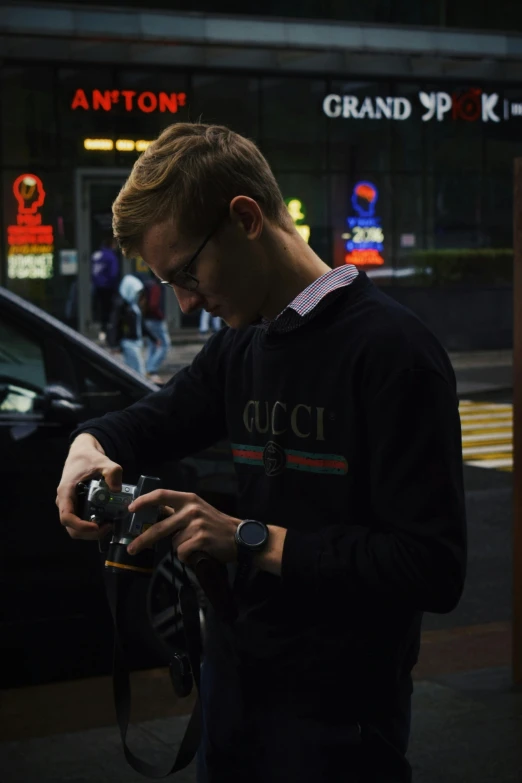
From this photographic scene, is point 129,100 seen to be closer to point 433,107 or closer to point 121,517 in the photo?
point 433,107

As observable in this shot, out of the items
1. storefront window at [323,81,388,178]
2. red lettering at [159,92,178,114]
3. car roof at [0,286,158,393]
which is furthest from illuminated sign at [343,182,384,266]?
A: car roof at [0,286,158,393]

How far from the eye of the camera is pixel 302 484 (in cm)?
211

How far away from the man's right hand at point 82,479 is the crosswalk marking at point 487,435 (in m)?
9.25

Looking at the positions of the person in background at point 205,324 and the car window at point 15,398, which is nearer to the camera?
the car window at point 15,398

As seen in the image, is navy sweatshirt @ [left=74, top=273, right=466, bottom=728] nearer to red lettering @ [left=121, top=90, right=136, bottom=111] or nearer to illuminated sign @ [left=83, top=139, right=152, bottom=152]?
illuminated sign @ [left=83, top=139, right=152, bottom=152]

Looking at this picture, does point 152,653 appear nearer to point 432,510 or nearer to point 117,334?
point 432,510

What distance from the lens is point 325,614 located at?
2117 mm

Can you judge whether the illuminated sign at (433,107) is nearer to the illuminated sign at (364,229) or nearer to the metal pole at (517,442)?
the illuminated sign at (364,229)

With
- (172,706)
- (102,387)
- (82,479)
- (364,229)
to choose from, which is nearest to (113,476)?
(82,479)

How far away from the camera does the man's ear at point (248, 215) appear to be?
2.10 meters

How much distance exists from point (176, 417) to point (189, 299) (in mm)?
343

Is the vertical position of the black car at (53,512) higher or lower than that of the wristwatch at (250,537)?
lower

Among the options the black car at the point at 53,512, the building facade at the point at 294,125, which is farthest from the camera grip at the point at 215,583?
the building facade at the point at 294,125

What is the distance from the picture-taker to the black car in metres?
5.20
